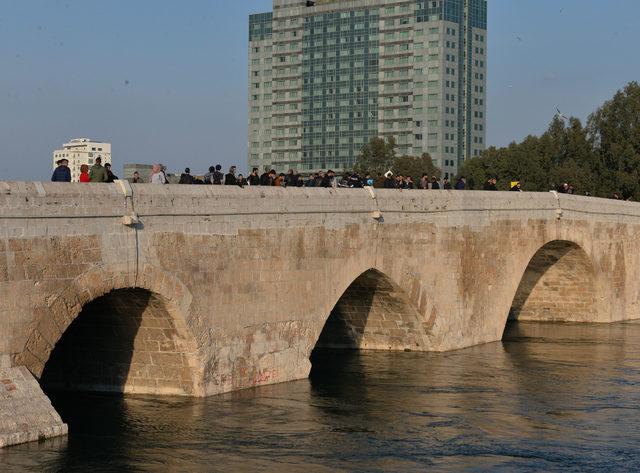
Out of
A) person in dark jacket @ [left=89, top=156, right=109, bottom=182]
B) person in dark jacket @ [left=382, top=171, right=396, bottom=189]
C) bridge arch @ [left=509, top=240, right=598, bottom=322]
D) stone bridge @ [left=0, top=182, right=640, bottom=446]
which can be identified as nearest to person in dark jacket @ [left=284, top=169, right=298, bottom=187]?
stone bridge @ [left=0, top=182, right=640, bottom=446]

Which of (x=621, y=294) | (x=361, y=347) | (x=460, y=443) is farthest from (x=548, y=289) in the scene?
(x=460, y=443)

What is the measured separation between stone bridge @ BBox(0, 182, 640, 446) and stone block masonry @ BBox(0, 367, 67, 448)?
2cm

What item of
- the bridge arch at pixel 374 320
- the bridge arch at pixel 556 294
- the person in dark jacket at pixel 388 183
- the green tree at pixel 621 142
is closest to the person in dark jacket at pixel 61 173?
the bridge arch at pixel 374 320

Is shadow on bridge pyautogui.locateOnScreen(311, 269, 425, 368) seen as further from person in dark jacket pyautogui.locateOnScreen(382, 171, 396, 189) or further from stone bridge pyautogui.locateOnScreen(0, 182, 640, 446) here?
person in dark jacket pyautogui.locateOnScreen(382, 171, 396, 189)

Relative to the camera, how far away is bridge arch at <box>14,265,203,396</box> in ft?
71.9

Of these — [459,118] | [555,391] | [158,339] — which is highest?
[459,118]

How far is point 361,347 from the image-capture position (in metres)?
32.3

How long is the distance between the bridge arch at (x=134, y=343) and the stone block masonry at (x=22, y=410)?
2570 millimetres

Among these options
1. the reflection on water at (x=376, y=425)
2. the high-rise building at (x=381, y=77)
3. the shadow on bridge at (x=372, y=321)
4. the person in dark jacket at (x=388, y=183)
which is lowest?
the reflection on water at (x=376, y=425)

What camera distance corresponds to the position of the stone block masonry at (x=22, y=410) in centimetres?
1795

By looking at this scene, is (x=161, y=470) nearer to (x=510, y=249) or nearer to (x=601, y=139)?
(x=510, y=249)

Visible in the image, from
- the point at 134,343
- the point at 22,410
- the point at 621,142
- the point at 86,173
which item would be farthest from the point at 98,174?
the point at 621,142

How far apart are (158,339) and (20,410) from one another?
4.75m

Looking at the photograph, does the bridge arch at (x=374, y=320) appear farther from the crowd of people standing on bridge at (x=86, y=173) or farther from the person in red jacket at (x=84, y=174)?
the person in red jacket at (x=84, y=174)
